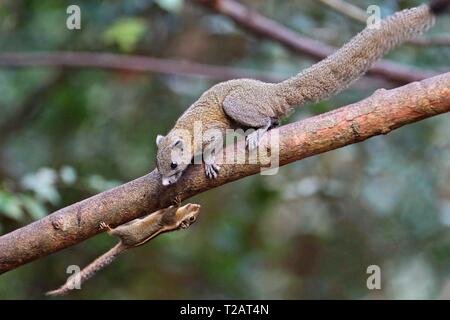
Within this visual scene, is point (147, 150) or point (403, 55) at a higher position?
point (403, 55)

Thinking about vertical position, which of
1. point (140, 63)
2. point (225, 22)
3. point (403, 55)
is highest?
point (225, 22)

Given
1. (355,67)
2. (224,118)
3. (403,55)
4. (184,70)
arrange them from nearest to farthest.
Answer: (355,67)
(224,118)
(184,70)
(403,55)

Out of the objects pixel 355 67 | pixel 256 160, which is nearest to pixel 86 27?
pixel 355 67

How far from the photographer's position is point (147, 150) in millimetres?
7812

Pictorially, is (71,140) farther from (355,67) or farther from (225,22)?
(355,67)

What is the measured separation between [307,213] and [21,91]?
3.36 m

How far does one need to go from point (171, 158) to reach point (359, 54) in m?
1.14

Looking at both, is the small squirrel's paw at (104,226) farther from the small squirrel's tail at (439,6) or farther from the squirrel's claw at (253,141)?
the small squirrel's tail at (439,6)

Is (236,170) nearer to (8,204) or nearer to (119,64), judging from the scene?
(8,204)

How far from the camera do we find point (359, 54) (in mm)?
4066

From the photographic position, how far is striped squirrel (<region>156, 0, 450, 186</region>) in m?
3.91

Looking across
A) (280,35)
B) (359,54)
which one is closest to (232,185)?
(280,35)

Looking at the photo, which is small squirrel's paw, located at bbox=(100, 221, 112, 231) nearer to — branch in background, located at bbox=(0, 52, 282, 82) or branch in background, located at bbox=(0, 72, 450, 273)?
branch in background, located at bbox=(0, 72, 450, 273)

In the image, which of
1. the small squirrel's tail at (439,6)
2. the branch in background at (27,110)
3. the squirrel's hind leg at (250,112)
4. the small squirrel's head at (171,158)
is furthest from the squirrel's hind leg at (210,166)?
the branch in background at (27,110)
